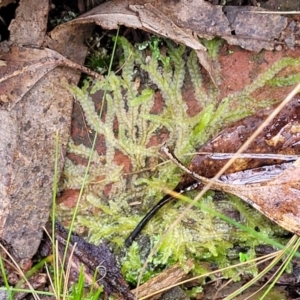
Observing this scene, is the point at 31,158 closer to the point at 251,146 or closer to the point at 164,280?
the point at 164,280

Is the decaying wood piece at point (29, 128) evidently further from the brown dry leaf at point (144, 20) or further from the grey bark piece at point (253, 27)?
the grey bark piece at point (253, 27)

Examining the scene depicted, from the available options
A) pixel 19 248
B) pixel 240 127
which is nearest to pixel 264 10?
pixel 240 127

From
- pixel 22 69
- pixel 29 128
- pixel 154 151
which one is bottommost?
pixel 154 151

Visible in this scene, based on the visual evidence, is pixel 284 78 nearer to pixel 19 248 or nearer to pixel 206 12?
pixel 206 12

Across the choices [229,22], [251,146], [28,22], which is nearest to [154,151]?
[251,146]

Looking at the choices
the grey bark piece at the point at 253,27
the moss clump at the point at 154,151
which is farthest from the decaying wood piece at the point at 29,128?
the grey bark piece at the point at 253,27

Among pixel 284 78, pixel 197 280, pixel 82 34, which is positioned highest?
pixel 82 34
